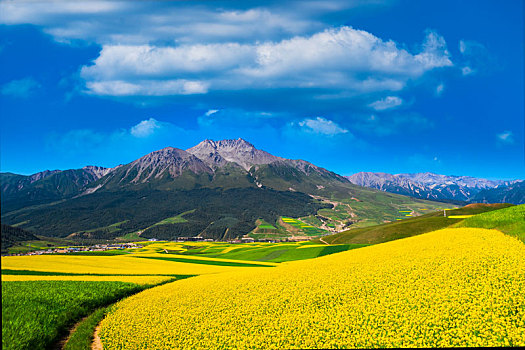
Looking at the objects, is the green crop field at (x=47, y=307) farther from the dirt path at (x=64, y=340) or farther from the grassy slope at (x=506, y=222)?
the grassy slope at (x=506, y=222)

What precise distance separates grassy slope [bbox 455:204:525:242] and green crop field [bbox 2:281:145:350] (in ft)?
140

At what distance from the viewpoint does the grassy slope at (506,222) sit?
36.0 m

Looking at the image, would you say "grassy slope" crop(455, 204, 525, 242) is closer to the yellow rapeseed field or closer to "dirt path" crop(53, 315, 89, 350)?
the yellow rapeseed field

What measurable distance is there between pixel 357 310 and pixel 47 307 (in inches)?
870

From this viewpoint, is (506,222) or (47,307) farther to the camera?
(506,222)

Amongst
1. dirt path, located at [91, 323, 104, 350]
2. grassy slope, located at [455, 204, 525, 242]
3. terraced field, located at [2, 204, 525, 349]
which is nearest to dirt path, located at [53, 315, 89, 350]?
terraced field, located at [2, 204, 525, 349]

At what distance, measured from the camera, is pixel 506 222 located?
41.1 meters

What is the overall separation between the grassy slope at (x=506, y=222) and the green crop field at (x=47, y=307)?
1682 inches

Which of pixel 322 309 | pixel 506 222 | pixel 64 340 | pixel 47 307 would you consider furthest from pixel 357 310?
pixel 506 222

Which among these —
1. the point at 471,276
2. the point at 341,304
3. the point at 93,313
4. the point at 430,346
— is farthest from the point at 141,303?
the point at 471,276

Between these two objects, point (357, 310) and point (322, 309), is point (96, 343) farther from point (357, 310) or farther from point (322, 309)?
point (357, 310)

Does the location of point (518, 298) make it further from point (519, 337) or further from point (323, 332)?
point (323, 332)

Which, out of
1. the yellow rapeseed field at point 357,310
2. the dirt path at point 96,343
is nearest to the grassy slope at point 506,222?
the yellow rapeseed field at point 357,310

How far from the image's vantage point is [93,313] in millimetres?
26047
